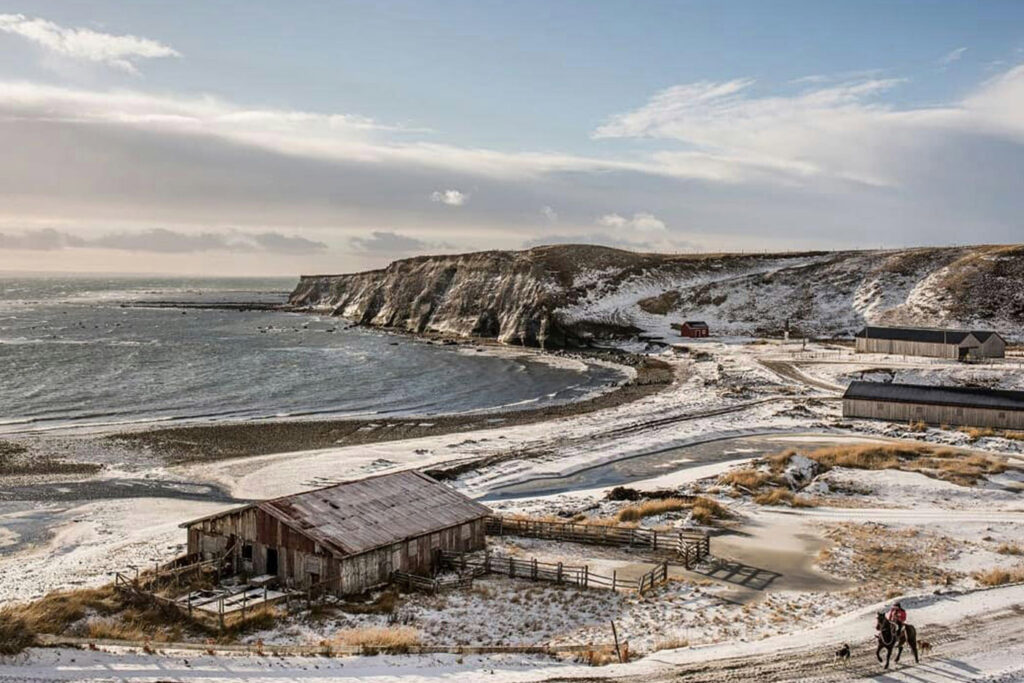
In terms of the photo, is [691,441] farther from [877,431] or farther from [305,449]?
[305,449]

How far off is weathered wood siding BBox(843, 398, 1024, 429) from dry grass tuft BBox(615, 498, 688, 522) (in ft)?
100

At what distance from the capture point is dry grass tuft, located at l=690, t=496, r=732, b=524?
3688 cm

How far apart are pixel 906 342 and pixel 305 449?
66211 millimetres

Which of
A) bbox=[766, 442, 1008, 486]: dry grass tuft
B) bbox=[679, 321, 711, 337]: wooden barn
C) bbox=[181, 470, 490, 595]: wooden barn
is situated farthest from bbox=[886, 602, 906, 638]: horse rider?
bbox=[679, 321, 711, 337]: wooden barn

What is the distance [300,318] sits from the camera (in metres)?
186

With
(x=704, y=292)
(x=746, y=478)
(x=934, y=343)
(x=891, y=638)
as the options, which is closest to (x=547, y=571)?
(x=891, y=638)

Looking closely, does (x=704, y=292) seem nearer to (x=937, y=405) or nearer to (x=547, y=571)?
(x=937, y=405)

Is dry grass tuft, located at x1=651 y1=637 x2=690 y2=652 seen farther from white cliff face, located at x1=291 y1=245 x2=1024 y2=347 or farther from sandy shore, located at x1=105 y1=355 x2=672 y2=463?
white cliff face, located at x1=291 y1=245 x2=1024 y2=347

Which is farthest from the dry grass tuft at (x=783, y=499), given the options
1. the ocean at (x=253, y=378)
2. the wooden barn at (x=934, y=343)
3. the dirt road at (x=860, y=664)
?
the wooden barn at (x=934, y=343)

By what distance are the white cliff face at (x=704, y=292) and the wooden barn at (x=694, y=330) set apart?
2.49 metres

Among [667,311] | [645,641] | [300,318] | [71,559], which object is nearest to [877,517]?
[645,641]

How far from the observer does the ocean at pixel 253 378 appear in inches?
2768

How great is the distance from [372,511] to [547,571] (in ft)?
23.2

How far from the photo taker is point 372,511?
104 ft
